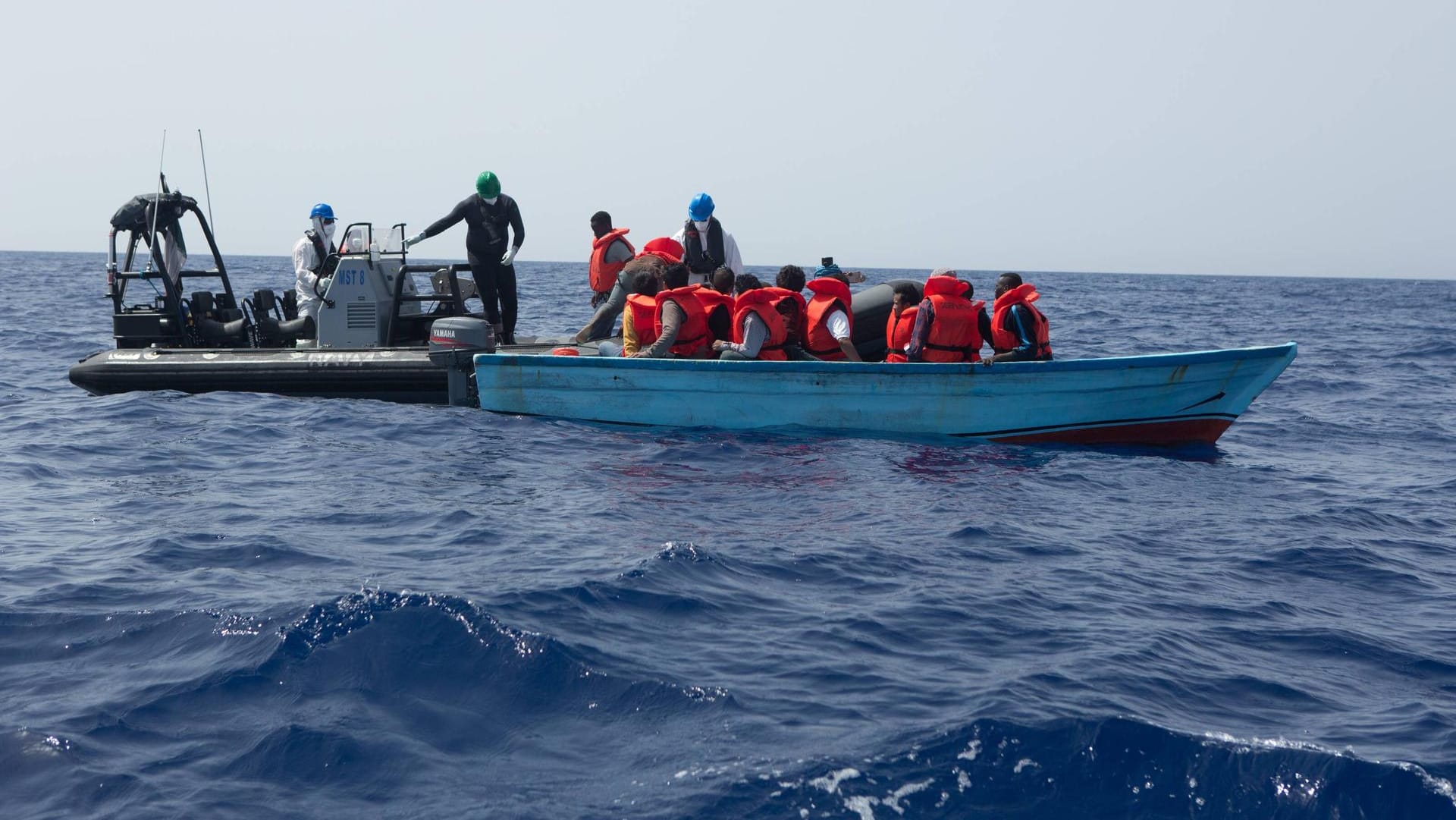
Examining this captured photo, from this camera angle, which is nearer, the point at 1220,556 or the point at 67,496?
the point at 1220,556

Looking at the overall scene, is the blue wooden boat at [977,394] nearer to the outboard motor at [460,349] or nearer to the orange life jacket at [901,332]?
the orange life jacket at [901,332]

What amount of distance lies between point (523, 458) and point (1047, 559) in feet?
14.6

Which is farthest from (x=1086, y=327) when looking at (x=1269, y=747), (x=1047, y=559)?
(x=1269, y=747)

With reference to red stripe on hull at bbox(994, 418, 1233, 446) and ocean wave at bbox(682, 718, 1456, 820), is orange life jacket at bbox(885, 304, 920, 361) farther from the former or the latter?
ocean wave at bbox(682, 718, 1456, 820)

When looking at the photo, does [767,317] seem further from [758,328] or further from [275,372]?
[275,372]

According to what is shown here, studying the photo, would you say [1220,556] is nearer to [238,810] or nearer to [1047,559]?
[1047,559]

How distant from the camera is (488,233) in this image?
12.2 metres

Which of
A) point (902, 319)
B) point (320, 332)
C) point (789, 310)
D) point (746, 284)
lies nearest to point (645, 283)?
point (746, 284)

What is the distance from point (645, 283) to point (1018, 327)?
3.33 meters

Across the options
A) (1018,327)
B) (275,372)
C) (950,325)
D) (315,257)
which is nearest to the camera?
(950,325)

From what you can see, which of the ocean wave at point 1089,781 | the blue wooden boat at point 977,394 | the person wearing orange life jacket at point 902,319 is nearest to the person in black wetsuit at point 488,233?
the blue wooden boat at point 977,394

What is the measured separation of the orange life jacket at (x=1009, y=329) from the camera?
10602 mm

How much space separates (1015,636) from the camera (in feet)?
18.2

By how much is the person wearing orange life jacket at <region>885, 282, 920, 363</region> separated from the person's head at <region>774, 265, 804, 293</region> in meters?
0.89
